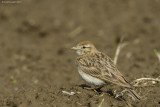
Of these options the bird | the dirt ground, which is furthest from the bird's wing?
the dirt ground

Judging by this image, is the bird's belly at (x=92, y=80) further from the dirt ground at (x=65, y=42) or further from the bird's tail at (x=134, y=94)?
the bird's tail at (x=134, y=94)

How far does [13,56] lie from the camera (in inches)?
508

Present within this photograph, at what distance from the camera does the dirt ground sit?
23.4 feet

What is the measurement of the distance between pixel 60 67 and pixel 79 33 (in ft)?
10.9

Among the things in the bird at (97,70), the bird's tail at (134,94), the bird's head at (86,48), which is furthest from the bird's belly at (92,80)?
the bird's head at (86,48)

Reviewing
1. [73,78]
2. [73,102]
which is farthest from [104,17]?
[73,102]

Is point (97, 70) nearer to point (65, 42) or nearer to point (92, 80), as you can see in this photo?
point (92, 80)

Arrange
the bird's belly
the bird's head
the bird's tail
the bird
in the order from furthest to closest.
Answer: the bird's head → the bird's belly → the bird → the bird's tail

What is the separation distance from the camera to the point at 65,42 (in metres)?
14.1

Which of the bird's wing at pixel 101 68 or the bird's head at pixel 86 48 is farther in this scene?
the bird's head at pixel 86 48

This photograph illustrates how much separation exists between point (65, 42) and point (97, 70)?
23.7ft

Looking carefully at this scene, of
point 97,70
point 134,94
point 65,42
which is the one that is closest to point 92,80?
point 97,70

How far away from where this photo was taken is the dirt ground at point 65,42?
7.14 m

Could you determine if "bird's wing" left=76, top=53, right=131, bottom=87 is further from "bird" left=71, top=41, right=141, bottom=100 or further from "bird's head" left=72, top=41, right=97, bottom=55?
"bird's head" left=72, top=41, right=97, bottom=55
